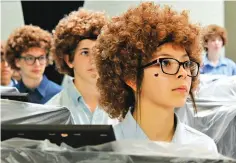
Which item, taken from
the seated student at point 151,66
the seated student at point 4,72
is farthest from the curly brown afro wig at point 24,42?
the seated student at point 151,66

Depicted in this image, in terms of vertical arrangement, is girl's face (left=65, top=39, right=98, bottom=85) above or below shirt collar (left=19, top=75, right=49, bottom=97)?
above

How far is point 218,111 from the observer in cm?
137

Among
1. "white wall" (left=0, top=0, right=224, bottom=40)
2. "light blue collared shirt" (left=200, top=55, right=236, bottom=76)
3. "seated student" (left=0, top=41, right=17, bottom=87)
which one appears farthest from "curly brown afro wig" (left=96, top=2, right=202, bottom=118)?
"white wall" (left=0, top=0, right=224, bottom=40)

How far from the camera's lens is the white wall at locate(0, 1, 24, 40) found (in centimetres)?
349

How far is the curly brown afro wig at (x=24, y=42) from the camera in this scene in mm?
2227

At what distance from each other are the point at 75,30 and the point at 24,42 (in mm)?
630

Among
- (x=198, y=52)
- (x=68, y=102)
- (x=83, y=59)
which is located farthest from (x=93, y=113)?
(x=198, y=52)

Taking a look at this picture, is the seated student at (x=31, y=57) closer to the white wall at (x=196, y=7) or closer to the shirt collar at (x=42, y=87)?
the shirt collar at (x=42, y=87)

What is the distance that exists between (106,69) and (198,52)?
0.24 meters

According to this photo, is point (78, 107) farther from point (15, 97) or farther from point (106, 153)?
point (106, 153)

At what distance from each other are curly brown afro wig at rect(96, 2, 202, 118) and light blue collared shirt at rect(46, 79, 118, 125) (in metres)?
0.31

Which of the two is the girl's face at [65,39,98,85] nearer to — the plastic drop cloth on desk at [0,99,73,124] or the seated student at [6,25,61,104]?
the plastic drop cloth on desk at [0,99,73,124]

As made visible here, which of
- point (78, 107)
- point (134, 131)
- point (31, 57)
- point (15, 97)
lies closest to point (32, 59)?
point (31, 57)

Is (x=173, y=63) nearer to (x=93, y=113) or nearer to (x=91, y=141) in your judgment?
(x=91, y=141)
